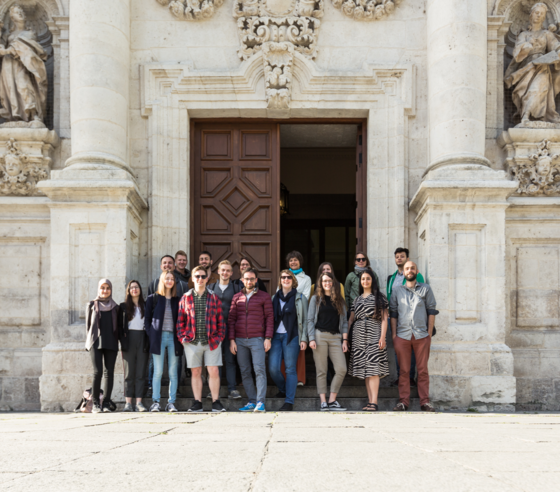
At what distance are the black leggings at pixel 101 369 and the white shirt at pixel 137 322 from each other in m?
0.34

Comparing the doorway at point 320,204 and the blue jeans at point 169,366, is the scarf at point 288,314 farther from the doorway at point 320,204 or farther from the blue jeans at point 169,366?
the doorway at point 320,204

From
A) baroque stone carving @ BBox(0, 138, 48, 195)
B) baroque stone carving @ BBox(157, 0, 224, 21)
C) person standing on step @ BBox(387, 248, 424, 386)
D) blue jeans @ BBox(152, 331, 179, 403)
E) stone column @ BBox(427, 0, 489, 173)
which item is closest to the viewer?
blue jeans @ BBox(152, 331, 179, 403)

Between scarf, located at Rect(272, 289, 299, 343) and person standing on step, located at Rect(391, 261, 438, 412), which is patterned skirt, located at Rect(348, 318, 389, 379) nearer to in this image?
person standing on step, located at Rect(391, 261, 438, 412)

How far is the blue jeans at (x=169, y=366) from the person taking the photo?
788cm

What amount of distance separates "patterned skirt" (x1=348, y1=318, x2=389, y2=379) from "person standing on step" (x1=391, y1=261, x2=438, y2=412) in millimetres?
264

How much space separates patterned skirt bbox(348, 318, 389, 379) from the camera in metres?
7.93

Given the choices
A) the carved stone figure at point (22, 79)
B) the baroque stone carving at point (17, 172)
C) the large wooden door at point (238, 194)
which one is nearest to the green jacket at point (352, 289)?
the large wooden door at point (238, 194)

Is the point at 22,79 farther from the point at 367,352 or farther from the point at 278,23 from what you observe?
the point at 367,352

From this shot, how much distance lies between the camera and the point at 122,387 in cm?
880
